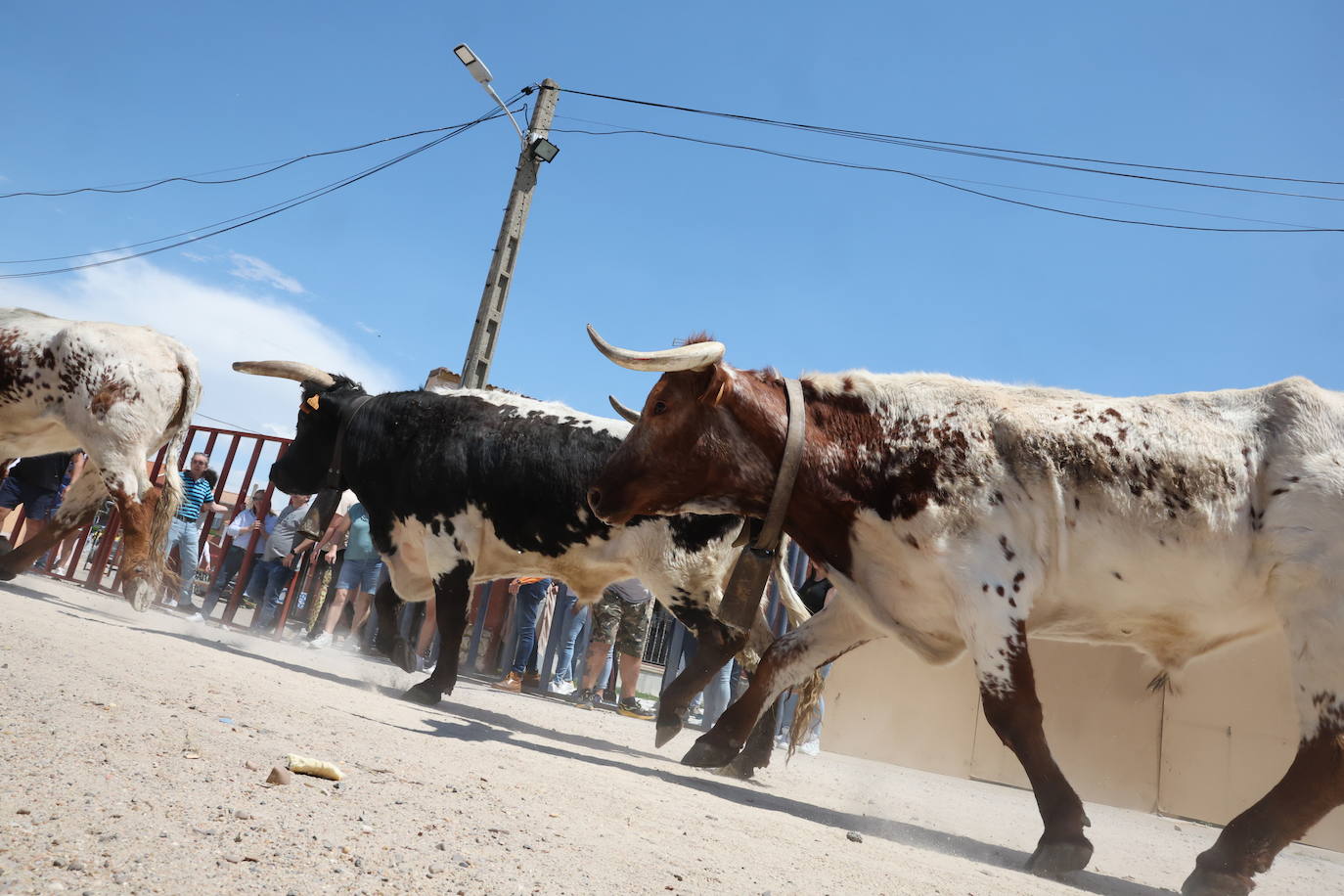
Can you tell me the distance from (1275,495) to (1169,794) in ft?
18.7

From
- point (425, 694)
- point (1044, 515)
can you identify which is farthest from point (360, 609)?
point (1044, 515)

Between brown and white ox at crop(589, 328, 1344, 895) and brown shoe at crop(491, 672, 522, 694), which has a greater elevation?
brown and white ox at crop(589, 328, 1344, 895)

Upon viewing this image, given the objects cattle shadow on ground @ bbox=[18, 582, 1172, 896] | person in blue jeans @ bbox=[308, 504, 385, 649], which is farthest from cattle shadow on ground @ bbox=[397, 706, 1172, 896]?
person in blue jeans @ bbox=[308, 504, 385, 649]

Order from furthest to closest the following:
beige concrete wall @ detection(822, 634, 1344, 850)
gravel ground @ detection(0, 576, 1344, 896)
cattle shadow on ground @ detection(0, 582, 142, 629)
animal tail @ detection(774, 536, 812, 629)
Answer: beige concrete wall @ detection(822, 634, 1344, 850) → cattle shadow on ground @ detection(0, 582, 142, 629) → animal tail @ detection(774, 536, 812, 629) → gravel ground @ detection(0, 576, 1344, 896)

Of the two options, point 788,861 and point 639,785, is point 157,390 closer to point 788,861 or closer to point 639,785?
point 639,785

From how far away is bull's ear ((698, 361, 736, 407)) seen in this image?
163 inches

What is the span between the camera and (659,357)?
402 centimetres

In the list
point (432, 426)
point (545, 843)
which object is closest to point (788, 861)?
point (545, 843)

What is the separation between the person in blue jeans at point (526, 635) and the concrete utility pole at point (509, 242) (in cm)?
338

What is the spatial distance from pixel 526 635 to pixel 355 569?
2.00 m

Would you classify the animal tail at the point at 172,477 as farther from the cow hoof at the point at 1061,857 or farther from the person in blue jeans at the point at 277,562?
the cow hoof at the point at 1061,857

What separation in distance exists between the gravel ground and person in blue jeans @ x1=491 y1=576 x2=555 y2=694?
3498 millimetres

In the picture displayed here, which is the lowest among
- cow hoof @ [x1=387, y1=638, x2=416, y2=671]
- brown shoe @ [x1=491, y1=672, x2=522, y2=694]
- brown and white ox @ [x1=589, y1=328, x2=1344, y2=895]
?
brown shoe @ [x1=491, y1=672, x2=522, y2=694]

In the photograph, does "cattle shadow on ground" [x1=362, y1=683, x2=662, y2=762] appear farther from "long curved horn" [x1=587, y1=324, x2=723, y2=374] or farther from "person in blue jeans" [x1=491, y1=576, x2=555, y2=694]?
"person in blue jeans" [x1=491, y1=576, x2=555, y2=694]
